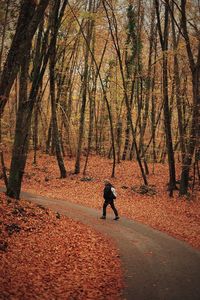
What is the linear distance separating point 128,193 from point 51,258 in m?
12.8

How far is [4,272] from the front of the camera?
26.1 ft

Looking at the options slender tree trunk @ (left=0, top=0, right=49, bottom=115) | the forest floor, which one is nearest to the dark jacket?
the forest floor

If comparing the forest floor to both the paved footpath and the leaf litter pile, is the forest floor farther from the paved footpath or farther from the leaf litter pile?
the paved footpath

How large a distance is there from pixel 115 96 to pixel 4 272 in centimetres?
2821

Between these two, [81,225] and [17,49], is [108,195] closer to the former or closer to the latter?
[81,225]

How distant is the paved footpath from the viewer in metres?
7.80

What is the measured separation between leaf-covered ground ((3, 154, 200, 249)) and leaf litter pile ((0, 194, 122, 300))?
164 inches

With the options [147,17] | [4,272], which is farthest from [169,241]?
[147,17]

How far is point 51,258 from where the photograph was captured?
31.1ft

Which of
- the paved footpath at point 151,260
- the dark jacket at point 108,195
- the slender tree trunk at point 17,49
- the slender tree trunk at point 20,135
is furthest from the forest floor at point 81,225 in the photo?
the slender tree trunk at point 17,49

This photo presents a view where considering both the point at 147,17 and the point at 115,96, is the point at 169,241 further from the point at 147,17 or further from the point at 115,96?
the point at 115,96

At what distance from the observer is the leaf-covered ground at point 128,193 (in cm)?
1577

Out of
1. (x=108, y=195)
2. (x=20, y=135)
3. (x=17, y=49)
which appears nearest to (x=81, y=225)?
(x=108, y=195)

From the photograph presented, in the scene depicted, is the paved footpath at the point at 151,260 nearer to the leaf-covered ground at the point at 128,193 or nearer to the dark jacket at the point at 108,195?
the dark jacket at the point at 108,195
